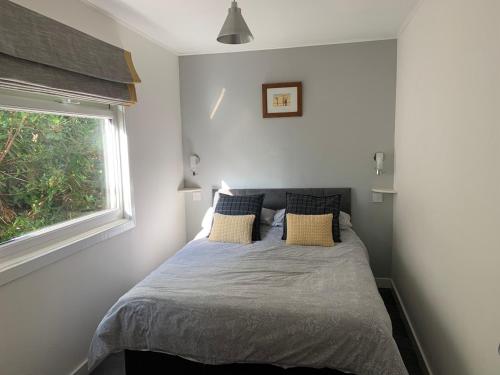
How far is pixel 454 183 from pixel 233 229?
1804 millimetres

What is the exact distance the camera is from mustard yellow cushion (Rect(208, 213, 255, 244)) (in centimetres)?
300

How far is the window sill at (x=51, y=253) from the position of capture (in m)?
1.75

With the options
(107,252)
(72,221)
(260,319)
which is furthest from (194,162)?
(260,319)

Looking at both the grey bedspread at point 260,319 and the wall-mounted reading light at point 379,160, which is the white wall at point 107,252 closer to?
the grey bedspread at point 260,319

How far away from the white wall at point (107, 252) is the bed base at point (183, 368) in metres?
0.49

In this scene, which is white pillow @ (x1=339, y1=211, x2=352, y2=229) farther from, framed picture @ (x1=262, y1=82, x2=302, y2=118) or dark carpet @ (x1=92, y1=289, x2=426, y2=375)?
framed picture @ (x1=262, y1=82, x2=302, y2=118)

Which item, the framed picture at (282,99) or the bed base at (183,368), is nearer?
the bed base at (183,368)

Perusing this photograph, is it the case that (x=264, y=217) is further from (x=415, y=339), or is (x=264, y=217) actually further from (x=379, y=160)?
(x=415, y=339)

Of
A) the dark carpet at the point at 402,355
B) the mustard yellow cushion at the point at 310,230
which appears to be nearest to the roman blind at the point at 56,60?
the mustard yellow cushion at the point at 310,230

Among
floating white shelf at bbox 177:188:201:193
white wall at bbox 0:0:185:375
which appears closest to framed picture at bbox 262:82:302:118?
white wall at bbox 0:0:185:375

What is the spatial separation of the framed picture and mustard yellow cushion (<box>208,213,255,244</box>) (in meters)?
1.14

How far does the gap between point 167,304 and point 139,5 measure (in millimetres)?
2000

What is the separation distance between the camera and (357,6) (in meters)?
2.50

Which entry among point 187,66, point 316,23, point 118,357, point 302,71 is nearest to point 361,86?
point 302,71
